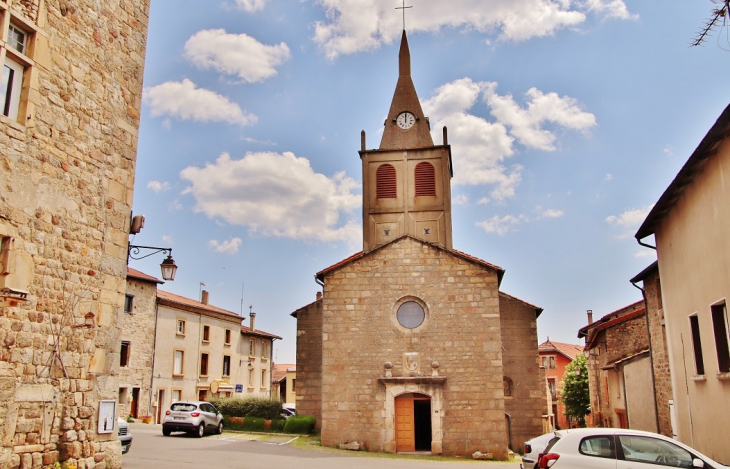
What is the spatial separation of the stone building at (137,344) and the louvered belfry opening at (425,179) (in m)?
15.8

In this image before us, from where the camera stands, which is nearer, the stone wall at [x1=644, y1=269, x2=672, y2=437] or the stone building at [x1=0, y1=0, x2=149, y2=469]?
the stone building at [x1=0, y1=0, x2=149, y2=469]

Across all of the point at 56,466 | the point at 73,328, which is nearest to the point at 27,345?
the point at 73,328

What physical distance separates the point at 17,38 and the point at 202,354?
32070 mm

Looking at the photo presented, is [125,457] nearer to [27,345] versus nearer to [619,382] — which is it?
[27,345]

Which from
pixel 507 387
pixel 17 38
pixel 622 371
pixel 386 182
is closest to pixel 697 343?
pixel 622 371

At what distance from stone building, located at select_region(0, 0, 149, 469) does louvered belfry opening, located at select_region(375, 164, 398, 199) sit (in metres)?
18.4

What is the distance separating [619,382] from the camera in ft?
76.7

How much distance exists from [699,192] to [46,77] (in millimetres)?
11204

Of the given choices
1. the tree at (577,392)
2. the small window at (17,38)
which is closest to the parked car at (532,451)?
the small window at (17,38)

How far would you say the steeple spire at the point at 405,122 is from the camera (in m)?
28.7

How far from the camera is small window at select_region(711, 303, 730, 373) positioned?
34.5 ft

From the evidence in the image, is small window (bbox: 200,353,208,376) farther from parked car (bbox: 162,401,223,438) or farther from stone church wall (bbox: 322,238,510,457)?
stone church wall (bbox: 322,238,510,457)

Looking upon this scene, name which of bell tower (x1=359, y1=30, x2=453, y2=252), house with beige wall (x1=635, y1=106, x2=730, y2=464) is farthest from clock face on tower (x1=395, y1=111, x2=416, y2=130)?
house with beige wall (x1=635, y1=106, x2=730, y2=464)

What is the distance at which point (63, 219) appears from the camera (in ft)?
27.8
